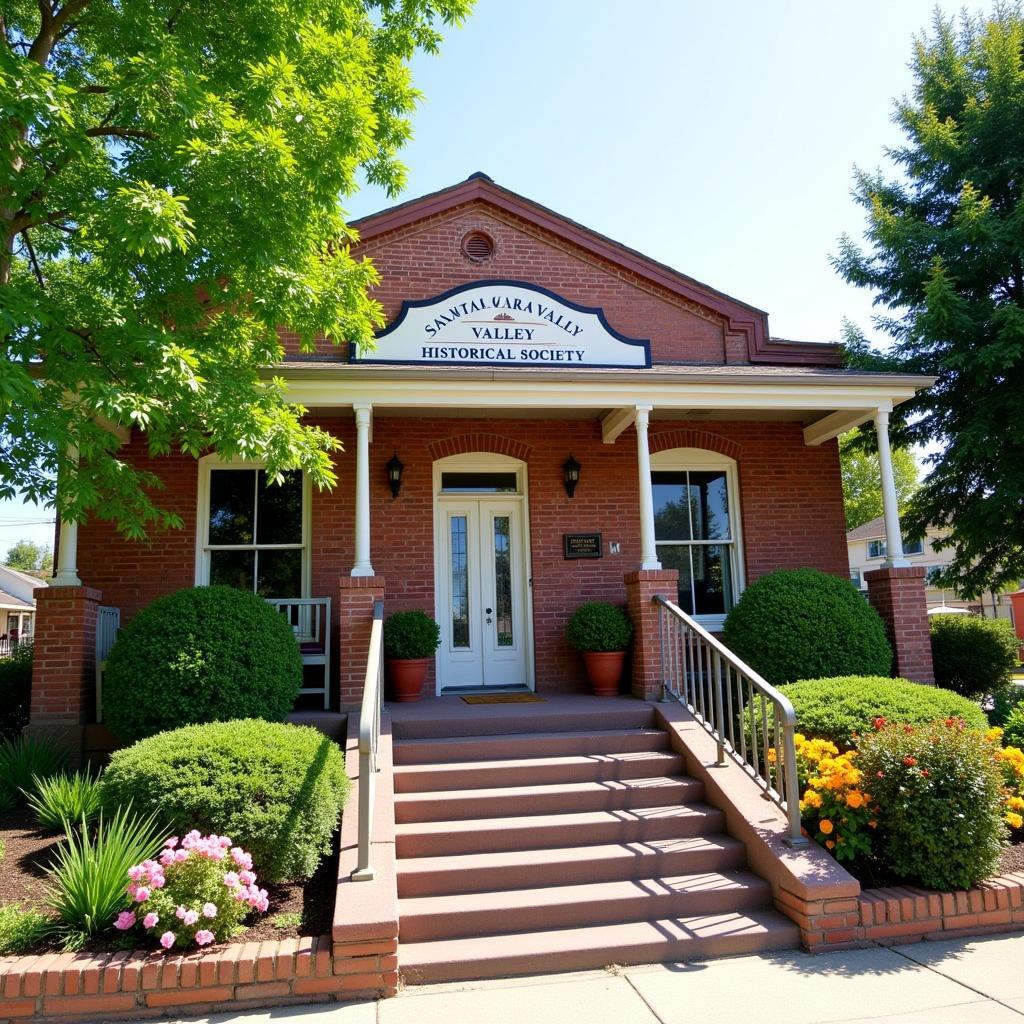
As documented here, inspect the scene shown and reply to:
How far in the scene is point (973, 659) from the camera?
9672 millimetres

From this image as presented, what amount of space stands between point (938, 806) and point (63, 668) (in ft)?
23.7

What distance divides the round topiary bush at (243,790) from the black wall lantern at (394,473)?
167 inches

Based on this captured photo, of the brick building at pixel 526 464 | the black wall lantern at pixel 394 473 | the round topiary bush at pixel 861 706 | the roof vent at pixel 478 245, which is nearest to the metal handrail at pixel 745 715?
the round topiary bush at pixel 861 706

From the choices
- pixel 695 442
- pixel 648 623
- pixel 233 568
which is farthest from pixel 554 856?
pixel 695 442

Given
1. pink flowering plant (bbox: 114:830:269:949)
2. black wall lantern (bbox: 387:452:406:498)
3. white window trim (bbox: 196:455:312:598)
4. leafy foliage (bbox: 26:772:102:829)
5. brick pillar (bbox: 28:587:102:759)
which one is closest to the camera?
pink flowering plant (bbox: 114:830:269:949)

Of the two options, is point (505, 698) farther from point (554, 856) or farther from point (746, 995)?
point (746, 995)

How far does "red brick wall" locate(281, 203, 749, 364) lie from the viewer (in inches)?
391

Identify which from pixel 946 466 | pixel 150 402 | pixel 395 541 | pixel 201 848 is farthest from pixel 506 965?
pixel 946 466

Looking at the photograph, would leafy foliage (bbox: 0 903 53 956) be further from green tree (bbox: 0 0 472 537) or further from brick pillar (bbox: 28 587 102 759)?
brick pillar (bbox: 28 587 102 759)

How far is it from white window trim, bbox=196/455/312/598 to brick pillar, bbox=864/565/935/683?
629 cm

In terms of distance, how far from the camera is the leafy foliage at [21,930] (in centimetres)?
412

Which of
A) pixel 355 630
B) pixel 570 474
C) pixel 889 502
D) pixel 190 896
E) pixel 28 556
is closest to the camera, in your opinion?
pixel 190 896

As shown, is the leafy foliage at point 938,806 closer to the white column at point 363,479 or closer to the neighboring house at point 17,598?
the white column at point 363,479

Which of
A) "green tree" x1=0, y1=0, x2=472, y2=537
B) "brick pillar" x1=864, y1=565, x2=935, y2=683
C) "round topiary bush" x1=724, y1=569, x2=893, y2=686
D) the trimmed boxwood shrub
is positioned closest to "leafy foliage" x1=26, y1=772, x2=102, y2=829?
"green tree" x1=0, y1=0, x2=472, y2=537
